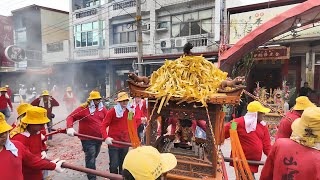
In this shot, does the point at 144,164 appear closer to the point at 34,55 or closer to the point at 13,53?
the point at 13,53

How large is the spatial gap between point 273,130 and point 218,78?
25.6 ft

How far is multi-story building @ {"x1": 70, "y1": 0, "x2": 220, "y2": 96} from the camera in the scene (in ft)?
53.8

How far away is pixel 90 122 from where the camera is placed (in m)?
6.08

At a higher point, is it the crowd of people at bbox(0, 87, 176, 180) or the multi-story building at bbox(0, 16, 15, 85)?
the multi-story building at bbox(0, 16, 15, 85)

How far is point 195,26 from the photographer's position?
16.8 metres

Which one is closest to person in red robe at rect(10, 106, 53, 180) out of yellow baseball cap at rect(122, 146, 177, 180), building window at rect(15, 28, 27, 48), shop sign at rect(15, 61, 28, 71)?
yellow baseball cap at rect(122, 146, 177, 180)

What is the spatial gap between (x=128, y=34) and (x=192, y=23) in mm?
6208

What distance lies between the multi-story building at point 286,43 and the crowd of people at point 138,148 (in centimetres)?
808

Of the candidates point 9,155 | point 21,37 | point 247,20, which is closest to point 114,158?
point 9,155

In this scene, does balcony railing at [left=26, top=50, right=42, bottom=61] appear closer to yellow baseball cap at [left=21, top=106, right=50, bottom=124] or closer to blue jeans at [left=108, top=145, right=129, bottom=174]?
blue jeans at [left=108, top=145, right=129, bottom=174]

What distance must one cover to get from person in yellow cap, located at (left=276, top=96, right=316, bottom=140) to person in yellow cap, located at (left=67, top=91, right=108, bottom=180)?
12.9 ft

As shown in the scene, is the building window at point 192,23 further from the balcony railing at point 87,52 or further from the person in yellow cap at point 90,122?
the person in yellow cap at point 90,122

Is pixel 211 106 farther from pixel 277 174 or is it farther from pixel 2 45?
pixel 2 45

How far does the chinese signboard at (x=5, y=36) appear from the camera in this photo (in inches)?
1100
